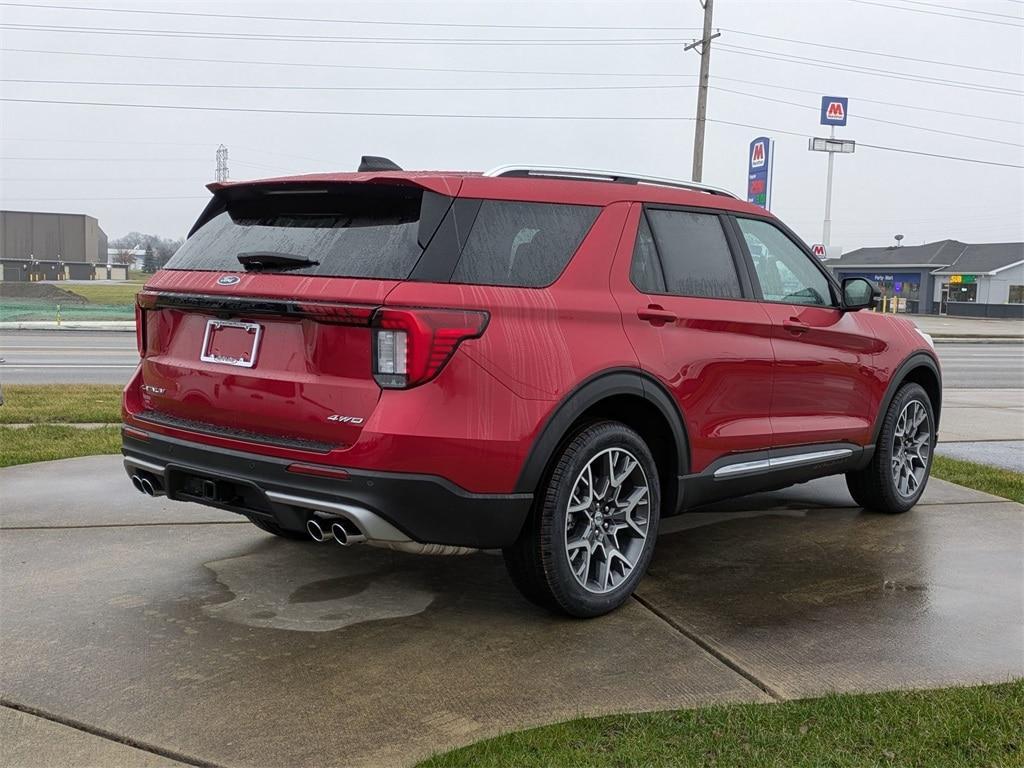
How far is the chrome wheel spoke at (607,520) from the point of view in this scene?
13.7 ft

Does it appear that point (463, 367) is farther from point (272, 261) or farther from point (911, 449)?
point (911, 449)

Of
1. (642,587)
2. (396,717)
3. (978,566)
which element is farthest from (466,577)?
(978,566)

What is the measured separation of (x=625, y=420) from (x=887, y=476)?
2.43 metres

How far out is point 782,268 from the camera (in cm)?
549

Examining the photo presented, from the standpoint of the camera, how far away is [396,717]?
3293 millimetres

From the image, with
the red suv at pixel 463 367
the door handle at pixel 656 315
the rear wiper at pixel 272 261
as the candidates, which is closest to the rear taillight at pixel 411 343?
the red suv at pixel 463 367

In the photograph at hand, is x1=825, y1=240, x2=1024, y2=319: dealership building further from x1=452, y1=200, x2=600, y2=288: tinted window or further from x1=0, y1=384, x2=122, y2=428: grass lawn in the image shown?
x1=452, y1=200, x2=600, y2=288: tinted window

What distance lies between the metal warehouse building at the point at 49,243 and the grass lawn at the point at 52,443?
10744cm

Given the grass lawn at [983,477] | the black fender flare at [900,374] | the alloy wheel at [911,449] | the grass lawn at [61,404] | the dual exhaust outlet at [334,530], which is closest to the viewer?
the dual exhaust outlet at [334,530]

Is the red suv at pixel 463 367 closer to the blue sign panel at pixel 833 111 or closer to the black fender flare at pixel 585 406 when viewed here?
the black fender flare at pixel 585 406

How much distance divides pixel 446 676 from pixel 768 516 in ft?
10.6

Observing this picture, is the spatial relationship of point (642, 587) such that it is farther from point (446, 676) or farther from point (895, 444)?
point (895, 444)

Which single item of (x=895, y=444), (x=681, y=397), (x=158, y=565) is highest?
(x=681, y=397)

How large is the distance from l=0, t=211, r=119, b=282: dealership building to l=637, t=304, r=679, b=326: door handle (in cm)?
11240
